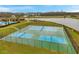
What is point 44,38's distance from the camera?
1725mm

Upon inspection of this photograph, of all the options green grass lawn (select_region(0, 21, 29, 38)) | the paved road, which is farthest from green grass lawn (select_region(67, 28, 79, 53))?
green grass lawn (select_region(0, 21, 29, 38))

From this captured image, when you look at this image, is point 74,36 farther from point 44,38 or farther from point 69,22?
point 44,38

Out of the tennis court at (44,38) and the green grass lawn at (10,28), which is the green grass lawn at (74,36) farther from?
the green grass lawn at (10,28)

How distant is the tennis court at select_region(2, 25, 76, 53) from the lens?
5.55 feet

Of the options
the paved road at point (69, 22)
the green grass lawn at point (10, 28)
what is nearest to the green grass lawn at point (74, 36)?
the paved road at point (69, 22)

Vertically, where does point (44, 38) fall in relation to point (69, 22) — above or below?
below

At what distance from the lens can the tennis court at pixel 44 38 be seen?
1.69m

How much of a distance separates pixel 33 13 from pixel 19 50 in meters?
0.44

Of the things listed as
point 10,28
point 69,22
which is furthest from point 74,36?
point 10,28

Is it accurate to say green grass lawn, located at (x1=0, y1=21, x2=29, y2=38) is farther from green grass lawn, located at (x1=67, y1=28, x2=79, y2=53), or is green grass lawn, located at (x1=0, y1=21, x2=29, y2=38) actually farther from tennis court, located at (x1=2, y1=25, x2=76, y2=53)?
green grass lawn, located at (x1=67, y1=28, x2=79, y2=53)

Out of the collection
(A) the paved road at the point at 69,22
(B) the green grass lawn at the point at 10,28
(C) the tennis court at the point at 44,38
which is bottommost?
(C) the tennis court at the point at 44,38
